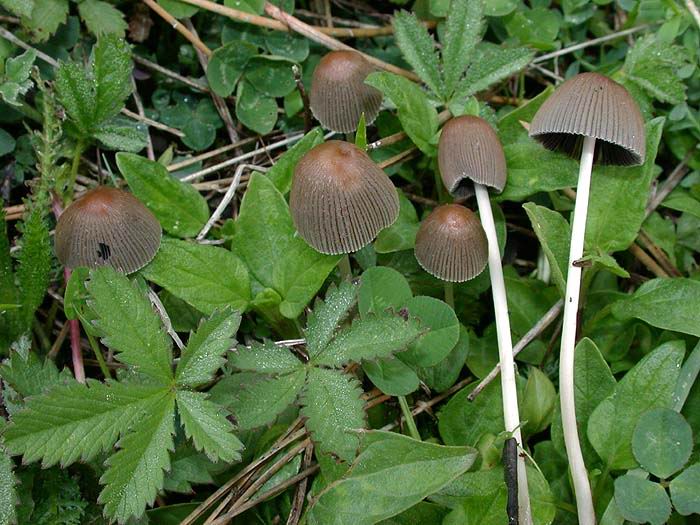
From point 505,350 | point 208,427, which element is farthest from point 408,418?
point 208,427

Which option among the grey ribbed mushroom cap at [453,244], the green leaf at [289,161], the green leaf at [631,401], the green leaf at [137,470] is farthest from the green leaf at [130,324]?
the green leaf at [631,401]

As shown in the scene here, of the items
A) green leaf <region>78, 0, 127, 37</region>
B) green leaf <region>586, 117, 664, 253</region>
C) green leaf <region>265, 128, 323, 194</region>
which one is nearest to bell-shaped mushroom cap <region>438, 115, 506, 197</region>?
green leaf <region>586, 117, 664, 253</region>

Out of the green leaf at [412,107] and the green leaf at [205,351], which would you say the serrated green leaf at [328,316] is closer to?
the green leaf at [205,351]

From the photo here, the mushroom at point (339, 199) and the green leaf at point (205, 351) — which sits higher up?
the mushroom at point (339, 199)

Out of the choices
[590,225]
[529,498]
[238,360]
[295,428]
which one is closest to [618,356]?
[590,225]

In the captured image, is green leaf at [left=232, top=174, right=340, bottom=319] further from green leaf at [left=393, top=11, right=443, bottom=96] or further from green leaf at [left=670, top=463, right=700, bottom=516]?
→ green leaf at [left=670, top=463, right=700, bottom=516]

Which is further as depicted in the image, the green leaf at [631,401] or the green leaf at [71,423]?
the green leaf at [631,401]

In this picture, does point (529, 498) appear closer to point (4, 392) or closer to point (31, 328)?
point (4, 392)
